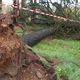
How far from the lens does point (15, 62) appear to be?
383cm

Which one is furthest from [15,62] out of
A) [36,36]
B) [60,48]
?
[36,36]

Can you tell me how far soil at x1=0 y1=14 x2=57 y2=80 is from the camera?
3751 millimetres

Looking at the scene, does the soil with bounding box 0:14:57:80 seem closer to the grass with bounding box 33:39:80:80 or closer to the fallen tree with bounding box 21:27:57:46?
the grass with bounding box 33:39:80:80

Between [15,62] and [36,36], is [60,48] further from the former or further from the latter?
[15,62]

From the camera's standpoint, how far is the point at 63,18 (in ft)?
39.4

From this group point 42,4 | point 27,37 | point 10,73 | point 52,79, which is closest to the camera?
point 10,73

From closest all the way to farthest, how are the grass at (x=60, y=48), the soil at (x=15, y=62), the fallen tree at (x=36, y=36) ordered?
the soil at (x=15, y=62)
the grass at (x=60, y=48)
the fallen tree at (x=36, y=36)

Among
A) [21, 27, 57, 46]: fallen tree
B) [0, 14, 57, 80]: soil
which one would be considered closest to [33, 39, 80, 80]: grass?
[21, 27, 57, 46]: fallen tree

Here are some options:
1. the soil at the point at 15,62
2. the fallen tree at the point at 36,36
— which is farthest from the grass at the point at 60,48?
the soil at the point at 15,62

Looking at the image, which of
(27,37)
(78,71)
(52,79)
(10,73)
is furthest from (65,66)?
(27,37)

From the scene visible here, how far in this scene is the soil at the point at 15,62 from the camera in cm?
375

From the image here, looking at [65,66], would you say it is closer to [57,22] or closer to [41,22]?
[57,22]

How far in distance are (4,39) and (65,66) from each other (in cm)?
230

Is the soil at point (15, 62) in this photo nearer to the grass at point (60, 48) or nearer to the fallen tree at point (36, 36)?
the grass at point (60, 48)
